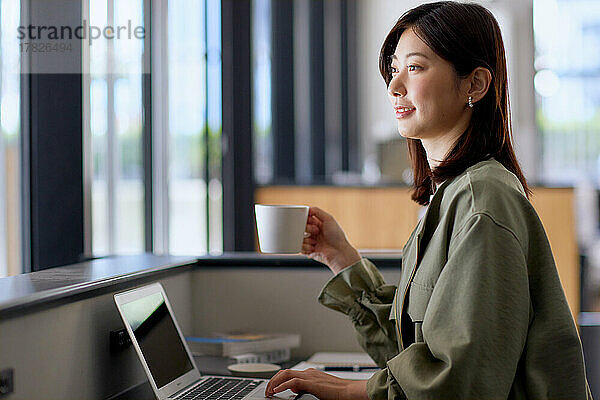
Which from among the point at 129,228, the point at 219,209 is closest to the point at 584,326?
the point at 129,228

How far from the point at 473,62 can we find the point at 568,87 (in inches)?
275

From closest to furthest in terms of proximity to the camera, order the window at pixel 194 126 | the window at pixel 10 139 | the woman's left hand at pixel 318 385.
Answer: the woman's left hand at pixel 318 385 → the window at pixel 10 139 → the window at pixel 194 126

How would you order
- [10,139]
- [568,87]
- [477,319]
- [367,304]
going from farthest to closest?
[568,87] < [10,139] < [367,304] < [477,319]

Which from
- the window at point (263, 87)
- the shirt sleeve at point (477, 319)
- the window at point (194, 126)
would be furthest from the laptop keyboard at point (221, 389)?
the window at point (263, 87)

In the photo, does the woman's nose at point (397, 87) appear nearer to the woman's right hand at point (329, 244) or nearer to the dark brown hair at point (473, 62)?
the dark brown hair at point (473, 62)

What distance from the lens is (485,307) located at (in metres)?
1.07

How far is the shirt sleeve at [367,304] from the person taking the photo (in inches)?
60.9

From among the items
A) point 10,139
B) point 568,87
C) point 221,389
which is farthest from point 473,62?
point 568,87

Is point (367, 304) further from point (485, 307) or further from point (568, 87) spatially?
point (568, 87)

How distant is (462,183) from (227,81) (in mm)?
2850

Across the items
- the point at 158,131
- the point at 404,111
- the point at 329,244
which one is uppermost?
the point at 158,131

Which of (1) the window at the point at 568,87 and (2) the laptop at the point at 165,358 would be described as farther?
(1) the window at the point at 568,87

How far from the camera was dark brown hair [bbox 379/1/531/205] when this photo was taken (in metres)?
1.27

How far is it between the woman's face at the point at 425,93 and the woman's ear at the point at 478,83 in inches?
0.5
